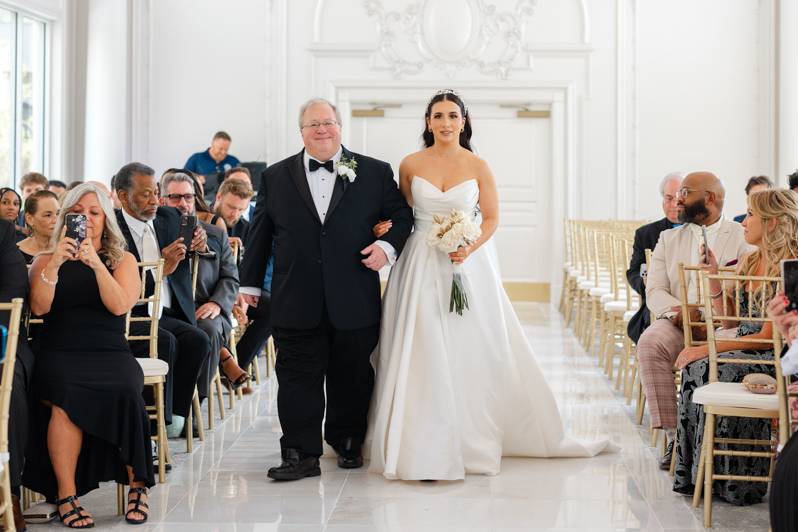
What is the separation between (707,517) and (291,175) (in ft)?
7.82

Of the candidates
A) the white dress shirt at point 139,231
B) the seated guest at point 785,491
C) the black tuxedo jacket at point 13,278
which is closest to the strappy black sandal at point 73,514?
the black tuxedo jacket at point 13,278

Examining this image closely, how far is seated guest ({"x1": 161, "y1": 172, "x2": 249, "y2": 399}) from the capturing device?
6301 millimetres

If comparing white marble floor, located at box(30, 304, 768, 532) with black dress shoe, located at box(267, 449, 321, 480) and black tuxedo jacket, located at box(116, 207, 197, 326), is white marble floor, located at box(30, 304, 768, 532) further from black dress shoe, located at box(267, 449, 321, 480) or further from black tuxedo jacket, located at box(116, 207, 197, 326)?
black tuxedo jacket, located at box(116, 207, 197, 326)

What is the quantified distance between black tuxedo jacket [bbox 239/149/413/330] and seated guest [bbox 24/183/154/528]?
2.64ft

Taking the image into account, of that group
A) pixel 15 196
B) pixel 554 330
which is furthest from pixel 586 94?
pixel 15 196

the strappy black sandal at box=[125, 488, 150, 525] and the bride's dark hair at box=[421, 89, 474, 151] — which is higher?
the bride's dark hair at box=[421, 89, 474, 151]

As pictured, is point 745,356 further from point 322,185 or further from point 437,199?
point 322,185

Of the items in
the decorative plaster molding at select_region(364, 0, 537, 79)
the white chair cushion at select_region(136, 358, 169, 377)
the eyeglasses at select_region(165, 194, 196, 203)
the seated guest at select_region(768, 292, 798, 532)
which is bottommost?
the seated guest at select_region(768, 292, 798, 532)

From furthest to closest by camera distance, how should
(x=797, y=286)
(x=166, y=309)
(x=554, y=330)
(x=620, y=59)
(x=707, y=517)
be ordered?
(x=620, y=59)
(x=554, y=330)
(x=166, y=309)
(x=707, y=517)
(x=797, y=286)

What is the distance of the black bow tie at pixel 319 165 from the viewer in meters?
5.14

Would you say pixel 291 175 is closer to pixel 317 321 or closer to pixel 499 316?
pixel 317 321

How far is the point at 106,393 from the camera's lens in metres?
4.30

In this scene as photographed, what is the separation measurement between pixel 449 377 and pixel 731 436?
1.26 meters

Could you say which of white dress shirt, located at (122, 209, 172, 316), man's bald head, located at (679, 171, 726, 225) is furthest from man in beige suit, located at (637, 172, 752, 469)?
white dress shirt, located at (122, 209, 172, 316)
